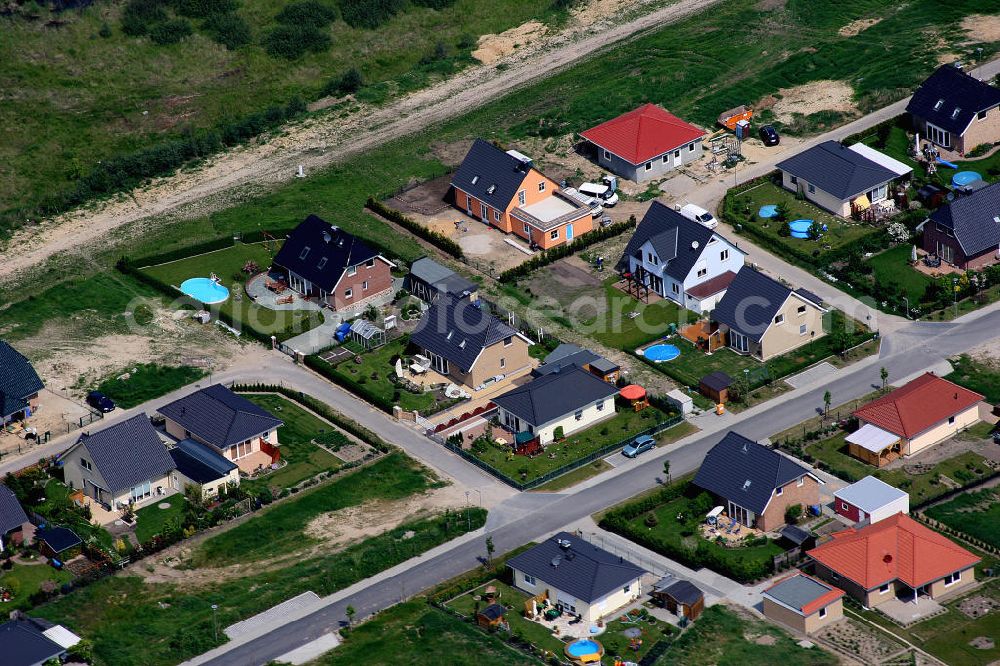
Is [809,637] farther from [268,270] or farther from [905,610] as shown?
[268,270]

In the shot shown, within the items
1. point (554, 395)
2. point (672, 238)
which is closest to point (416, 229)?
point (672, 238)

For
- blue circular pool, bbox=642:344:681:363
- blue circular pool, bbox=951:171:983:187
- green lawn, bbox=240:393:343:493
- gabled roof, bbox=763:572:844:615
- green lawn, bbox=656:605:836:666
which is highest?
blue circular pool, bbox=951:171:983:187

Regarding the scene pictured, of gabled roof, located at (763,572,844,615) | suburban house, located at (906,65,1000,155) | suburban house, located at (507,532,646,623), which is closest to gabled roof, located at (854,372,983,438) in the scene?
gabled roof, located at (763,572,844,615)

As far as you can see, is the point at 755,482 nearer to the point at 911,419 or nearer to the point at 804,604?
the point at 804,604

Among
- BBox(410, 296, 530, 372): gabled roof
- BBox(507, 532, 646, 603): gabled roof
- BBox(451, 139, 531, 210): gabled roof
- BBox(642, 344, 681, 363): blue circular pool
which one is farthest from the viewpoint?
BBox(451, 139, 531, 210): gabled roof

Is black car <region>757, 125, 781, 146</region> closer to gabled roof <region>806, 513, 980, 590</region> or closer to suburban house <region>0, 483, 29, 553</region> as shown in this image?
gabled roof <region>806, 513, 980, 590</region>

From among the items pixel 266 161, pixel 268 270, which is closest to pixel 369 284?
pixel 268 270
